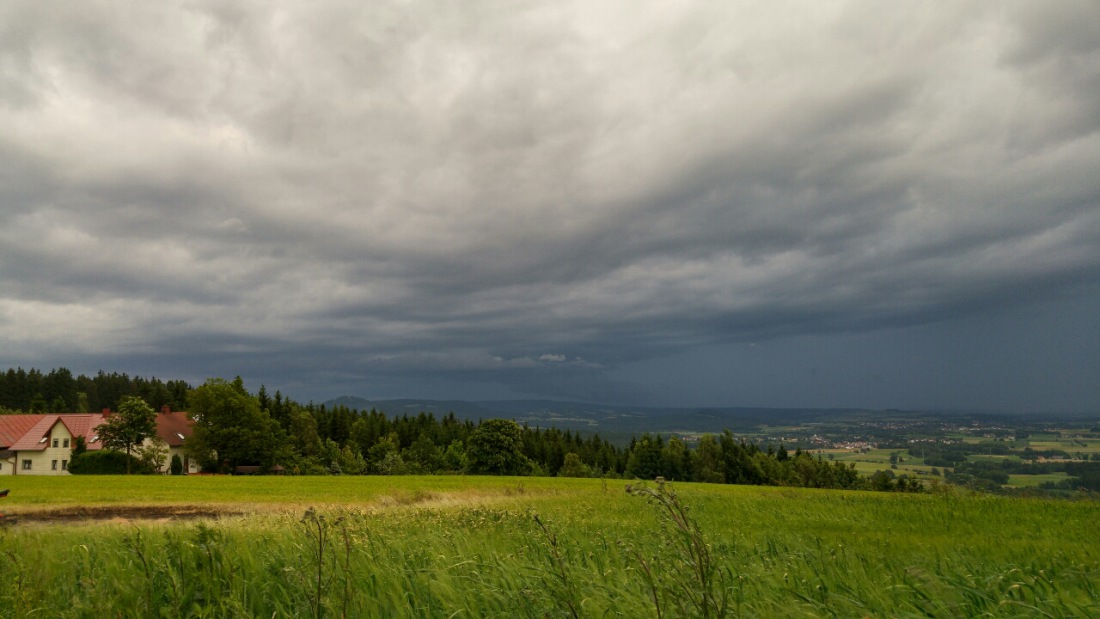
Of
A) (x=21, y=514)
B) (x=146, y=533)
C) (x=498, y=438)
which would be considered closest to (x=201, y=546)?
(x=146, y=533)

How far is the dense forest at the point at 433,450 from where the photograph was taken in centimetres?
8156

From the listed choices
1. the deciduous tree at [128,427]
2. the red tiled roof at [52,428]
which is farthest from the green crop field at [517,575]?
the red tiled roof at [52,428]

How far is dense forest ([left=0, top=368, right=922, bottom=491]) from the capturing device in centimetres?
8156

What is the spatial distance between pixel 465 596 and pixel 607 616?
1.37 metres

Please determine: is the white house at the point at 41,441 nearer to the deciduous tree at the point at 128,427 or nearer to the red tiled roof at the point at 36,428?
the red tiled roof at the point at 36,428

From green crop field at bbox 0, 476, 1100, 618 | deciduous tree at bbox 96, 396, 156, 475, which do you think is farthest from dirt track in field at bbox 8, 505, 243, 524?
deciduous tree at bbox 96, 396, 156, 475

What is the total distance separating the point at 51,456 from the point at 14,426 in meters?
6.98

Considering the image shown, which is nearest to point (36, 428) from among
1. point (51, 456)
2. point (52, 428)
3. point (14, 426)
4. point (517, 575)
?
point (52, 428)

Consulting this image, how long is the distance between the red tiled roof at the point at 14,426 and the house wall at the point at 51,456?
7.77 ft

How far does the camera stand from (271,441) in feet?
281

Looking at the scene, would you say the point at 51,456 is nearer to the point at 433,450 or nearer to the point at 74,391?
the point at 433,450

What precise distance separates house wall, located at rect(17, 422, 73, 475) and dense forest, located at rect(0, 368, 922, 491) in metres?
17.8

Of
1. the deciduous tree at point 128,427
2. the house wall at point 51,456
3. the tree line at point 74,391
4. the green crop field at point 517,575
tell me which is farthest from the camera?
the tree line at point 74,391

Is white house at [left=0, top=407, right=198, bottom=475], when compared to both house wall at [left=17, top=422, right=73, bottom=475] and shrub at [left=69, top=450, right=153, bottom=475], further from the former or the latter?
shrub at [left=69, top=450, right=153, bottom=475]
